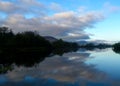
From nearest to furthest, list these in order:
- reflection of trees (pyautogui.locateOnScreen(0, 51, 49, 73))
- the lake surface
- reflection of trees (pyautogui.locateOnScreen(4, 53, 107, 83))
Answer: the lake surface → reflection of trees (pyautogui.locateOnScreen(4, 53, 107, 83)) → reflection of trees (pyautogui.locateOnScreen(0, 51, 49, 73))

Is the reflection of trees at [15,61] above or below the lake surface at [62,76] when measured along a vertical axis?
above

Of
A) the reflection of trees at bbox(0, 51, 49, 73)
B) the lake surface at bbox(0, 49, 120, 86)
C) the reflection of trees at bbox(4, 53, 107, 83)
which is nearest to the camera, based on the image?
the lake surface at bbox(0, 49, 120, 86)

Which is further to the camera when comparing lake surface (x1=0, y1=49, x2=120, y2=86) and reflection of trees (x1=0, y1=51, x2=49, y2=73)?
reflection of trees (x1=0, y1=51, x2=49, y2=73)

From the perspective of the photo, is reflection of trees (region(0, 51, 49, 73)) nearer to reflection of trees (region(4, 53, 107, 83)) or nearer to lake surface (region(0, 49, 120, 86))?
lake surface (region(0, 49, 120, 86))

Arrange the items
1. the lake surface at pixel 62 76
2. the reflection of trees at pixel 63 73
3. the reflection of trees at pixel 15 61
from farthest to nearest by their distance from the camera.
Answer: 1. the reflection of trees at pixel 15 61
2. the reflection of trees at pixel 63 73
3. the lake surface at pixel 62 76

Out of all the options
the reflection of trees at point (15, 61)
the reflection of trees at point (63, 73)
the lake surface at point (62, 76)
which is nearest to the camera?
the lake surface at point (62, 76)

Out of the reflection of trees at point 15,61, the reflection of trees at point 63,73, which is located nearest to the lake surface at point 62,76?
the reflection of trees at point 63,73

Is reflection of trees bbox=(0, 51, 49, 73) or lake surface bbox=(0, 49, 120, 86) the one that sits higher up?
reflection of trees bbox=(0, 51, 49, 73)

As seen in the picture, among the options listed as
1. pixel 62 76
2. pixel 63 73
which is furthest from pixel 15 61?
pixel 62 76

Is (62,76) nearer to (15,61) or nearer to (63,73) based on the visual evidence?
(63,73)

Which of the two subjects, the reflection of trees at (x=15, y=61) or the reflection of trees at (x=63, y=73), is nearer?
the reflection of trees at (x=63, y=73)

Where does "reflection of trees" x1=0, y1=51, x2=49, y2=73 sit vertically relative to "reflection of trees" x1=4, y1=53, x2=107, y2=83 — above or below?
above

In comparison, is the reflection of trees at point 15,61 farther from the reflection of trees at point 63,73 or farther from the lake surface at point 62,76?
the reflection of trees at point 63,73

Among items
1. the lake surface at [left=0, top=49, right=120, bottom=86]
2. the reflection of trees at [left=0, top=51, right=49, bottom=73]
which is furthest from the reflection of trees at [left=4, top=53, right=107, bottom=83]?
the reflection of trees at [left=0, top=51, right=49, bottom=73]
